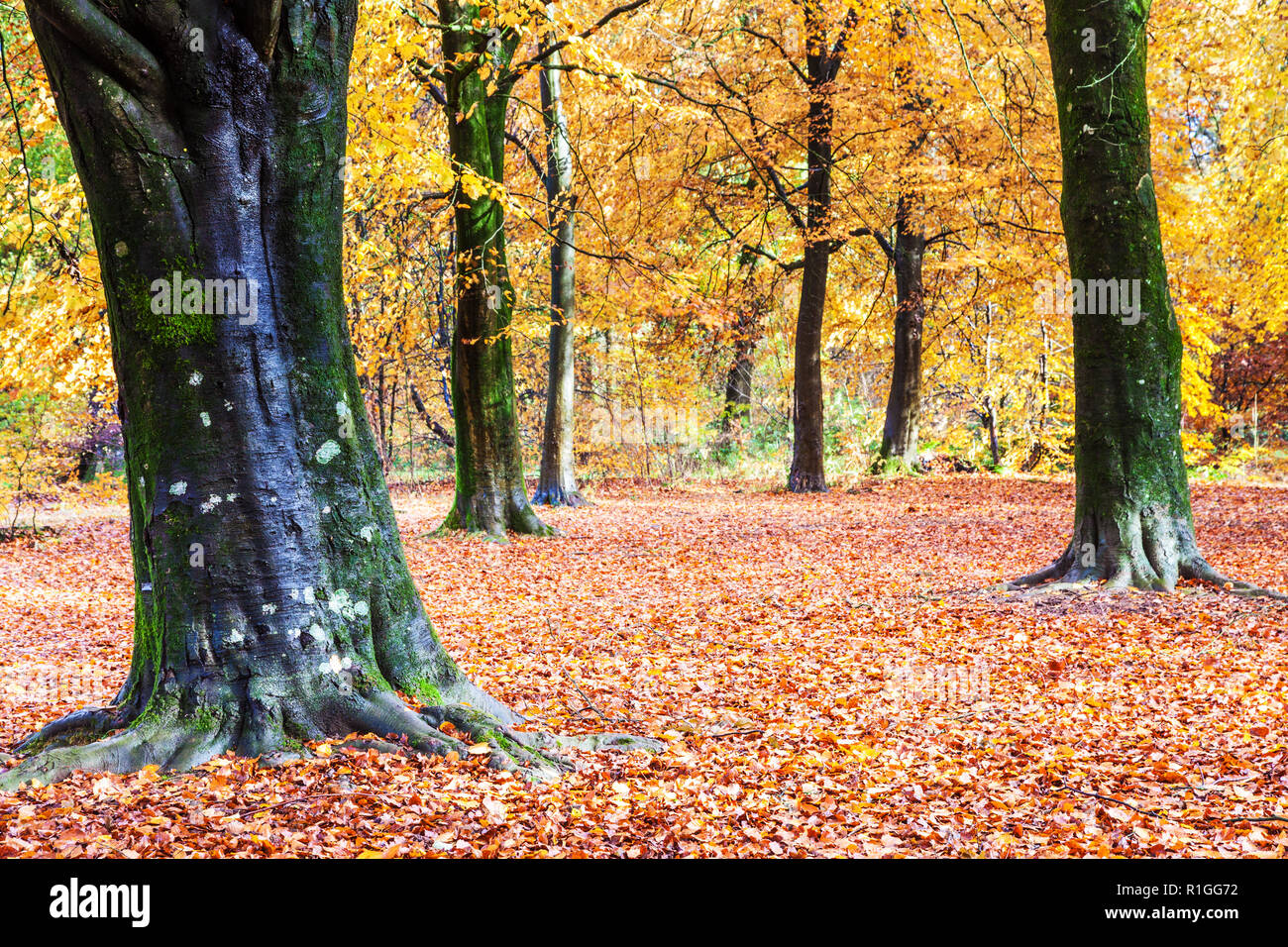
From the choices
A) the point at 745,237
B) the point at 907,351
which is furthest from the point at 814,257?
the point at 907,351

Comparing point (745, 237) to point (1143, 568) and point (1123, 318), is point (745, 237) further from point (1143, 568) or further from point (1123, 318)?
point (1143, 568)

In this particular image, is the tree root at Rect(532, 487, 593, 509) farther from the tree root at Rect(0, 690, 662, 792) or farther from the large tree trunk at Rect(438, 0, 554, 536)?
the tree root at Rect(0, 690, 662, 792)

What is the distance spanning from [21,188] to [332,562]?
34.9 feet

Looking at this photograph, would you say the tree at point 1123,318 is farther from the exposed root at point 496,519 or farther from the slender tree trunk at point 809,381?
the slender tree trunk at point 809,381

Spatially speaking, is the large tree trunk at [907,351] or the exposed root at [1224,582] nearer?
the exposed root at [1224,582]

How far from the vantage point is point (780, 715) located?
4840mm

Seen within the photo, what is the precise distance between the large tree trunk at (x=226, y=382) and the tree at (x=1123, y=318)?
5.25 m

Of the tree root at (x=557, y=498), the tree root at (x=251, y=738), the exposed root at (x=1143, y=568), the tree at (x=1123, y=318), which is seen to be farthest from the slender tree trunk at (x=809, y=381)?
the tree root at (x=251, y=738)

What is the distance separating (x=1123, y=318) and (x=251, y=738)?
6399mm

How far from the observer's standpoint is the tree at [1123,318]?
6.90m

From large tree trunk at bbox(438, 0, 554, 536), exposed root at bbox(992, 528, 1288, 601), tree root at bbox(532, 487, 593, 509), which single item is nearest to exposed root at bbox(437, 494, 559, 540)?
large tree trunk at bbox(438, 0, 554, 536)

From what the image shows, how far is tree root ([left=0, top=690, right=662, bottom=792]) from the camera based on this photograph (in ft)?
11.4

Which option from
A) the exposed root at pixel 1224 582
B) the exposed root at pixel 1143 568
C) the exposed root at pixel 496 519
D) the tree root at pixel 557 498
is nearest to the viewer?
the exposed root at pixel 1224 582
